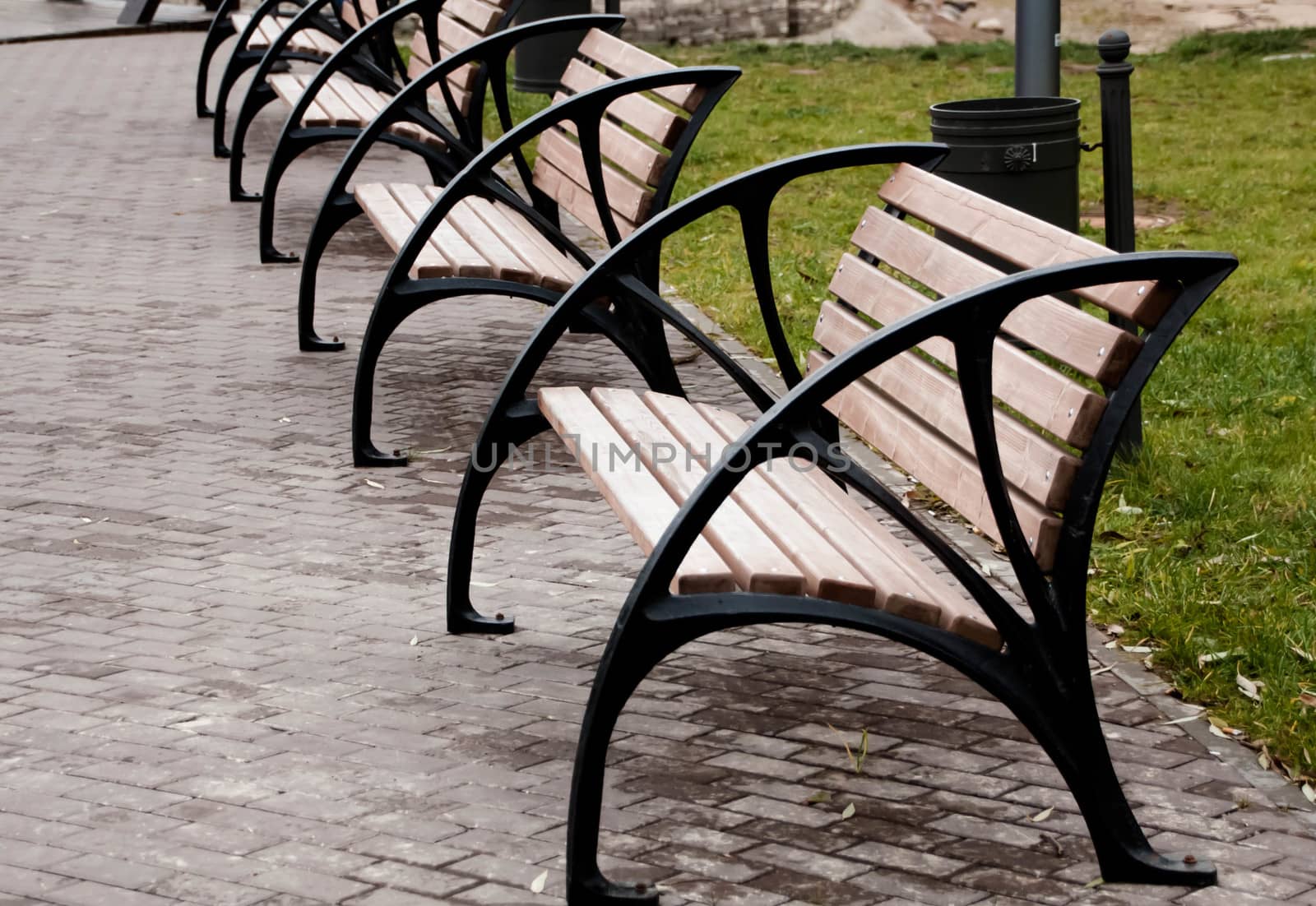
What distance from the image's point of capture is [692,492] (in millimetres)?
3350

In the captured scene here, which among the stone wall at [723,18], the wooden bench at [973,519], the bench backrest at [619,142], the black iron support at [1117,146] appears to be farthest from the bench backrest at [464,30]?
the stone wall at [723,18]

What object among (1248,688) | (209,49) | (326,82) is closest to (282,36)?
(326,82)

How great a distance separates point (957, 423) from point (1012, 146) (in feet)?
9.47

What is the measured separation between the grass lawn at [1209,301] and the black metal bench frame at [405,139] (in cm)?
118

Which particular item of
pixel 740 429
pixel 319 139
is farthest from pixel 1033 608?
pixel 319 139

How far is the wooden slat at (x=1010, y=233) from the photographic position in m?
3.03

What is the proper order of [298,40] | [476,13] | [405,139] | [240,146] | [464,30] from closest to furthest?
1. [405,139]
2. [476,13]
3. [464,30]
4. [240,146]
5. [298,40]

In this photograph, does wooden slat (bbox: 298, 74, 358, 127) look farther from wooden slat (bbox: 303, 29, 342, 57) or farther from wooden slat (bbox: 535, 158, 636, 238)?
wooden slat (bbox: 535, 158, 636, 238)

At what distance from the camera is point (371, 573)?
4648mm

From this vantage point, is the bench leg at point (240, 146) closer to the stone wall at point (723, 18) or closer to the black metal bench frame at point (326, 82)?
the black metal bench frame at point (326, 82)

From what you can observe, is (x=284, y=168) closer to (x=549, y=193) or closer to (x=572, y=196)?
(x=549, y=193)

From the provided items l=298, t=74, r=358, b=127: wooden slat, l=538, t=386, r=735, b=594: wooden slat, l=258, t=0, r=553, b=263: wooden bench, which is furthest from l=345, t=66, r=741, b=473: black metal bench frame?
l=298, t=74, r=358, b=127: wooden slat

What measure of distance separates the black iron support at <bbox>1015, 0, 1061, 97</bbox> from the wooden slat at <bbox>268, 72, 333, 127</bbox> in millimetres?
2971

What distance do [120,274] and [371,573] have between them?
3.91 m
